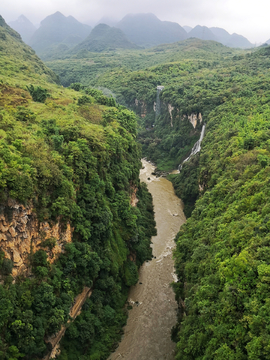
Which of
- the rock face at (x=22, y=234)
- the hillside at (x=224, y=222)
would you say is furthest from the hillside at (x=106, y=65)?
the rock face at (x=22, y=234)

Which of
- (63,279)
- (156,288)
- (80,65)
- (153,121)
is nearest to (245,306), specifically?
(63,279)

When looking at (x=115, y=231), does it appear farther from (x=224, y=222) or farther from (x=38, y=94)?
→ (x=38, y=94)

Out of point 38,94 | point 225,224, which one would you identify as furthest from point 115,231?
point 38,94

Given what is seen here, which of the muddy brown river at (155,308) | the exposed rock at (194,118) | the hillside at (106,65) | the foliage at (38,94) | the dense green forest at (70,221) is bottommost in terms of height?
the muddy brown river at (155,308)

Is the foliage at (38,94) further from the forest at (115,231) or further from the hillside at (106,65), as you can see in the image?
the hillside at (106,65)

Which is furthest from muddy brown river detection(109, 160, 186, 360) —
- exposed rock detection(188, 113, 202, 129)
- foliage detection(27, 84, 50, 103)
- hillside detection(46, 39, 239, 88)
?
hillside detection(46, 39, 239, 88)

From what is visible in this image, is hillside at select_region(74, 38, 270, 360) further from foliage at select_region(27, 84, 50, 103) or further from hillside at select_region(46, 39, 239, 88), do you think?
hillside at select_region(46, 39, 239, 88)

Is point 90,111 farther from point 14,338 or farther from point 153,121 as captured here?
point 153,121
